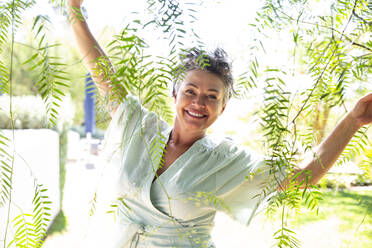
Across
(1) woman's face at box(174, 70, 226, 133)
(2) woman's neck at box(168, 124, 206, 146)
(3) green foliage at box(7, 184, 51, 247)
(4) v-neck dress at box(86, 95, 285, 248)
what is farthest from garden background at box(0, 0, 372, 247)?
(2) woman's neck at box(168, 124, 206, 146)

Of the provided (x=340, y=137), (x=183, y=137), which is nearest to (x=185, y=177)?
(x=183, y=137)

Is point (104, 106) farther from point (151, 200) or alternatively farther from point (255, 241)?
point (255, 241)

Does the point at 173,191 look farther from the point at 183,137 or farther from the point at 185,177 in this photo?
the point at 183,137

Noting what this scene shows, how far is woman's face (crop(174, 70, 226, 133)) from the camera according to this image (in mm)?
725

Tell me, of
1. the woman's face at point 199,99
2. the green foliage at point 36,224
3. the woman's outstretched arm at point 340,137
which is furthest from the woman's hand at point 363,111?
the green foliage at point 36,224

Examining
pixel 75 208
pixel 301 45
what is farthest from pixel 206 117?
pixel 75 208

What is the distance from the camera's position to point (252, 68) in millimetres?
445

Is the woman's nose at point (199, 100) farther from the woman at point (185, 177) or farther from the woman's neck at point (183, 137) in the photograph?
the woman's neck at point (183, 137)

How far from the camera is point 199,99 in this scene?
799 millimetres

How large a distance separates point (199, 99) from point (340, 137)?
0.29m

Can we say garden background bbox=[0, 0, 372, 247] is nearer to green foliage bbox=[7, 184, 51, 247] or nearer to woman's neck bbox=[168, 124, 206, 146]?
green foliage bbox=[7, 184, 51, 247]

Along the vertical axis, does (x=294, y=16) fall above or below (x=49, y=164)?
above

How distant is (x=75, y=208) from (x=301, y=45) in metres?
3.67

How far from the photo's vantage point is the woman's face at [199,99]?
2.38 ft
